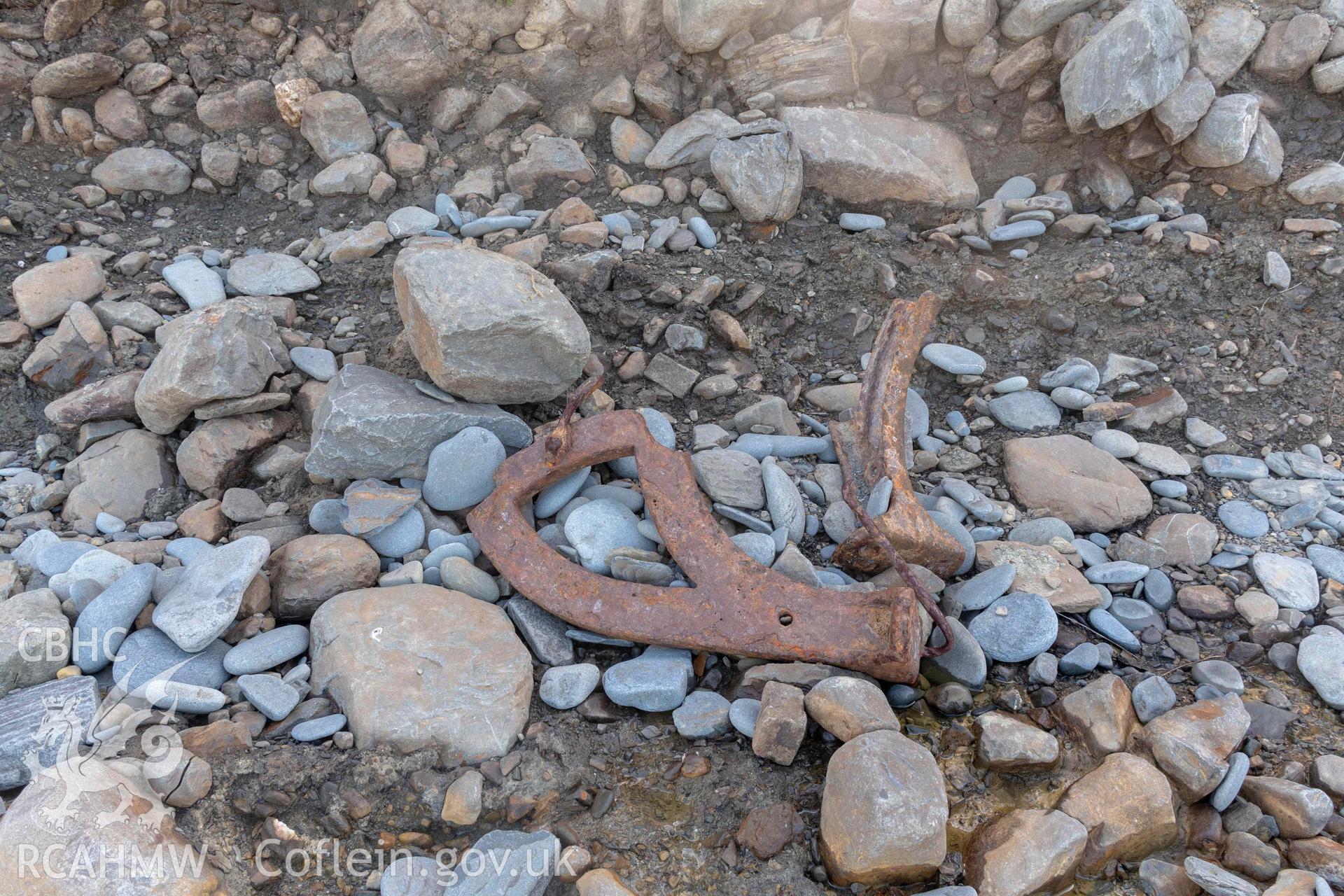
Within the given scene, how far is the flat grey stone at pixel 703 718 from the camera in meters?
2.32

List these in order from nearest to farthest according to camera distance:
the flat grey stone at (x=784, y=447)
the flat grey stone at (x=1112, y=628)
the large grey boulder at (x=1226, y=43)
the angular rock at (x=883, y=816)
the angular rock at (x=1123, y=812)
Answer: the angular rock at (x=883, y=816) → the angular rock at (x=1123, y=812) → the flat grey stone at (x=1112, y=628) → the flat grey stone at (x=784, y=447) → the large grey boulder at (x=1226, y=43)

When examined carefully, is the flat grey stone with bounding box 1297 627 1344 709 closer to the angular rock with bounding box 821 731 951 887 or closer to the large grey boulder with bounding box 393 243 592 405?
the angular rock with bounding box 821 731 951 887

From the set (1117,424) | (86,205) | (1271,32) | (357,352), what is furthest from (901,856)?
(86,205)

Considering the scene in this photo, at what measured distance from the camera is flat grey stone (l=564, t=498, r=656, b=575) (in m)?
2.69

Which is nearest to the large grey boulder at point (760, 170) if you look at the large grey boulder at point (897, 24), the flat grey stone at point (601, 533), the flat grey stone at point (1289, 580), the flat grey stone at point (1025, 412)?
the large grey boulder at point (897, 24)

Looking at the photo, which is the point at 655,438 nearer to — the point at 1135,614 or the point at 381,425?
the point at 381,425

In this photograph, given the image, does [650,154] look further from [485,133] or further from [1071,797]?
[1071,797]

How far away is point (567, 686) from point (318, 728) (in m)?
0.62

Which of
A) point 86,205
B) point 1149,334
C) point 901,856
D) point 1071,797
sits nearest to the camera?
point 901,856

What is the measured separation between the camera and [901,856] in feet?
6.52

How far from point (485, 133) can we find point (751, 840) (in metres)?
3.13

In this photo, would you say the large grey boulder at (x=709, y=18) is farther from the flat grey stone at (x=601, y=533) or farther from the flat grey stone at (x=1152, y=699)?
the flat grey stone at (x=1152, y=699)

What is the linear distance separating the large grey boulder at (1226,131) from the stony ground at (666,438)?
2 centimetres

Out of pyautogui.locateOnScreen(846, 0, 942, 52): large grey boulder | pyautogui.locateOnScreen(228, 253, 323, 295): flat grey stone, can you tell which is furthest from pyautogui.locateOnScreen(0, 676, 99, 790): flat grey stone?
pyautogui.locateOnScreen(846, 0, 942, 52): large grey boulder
